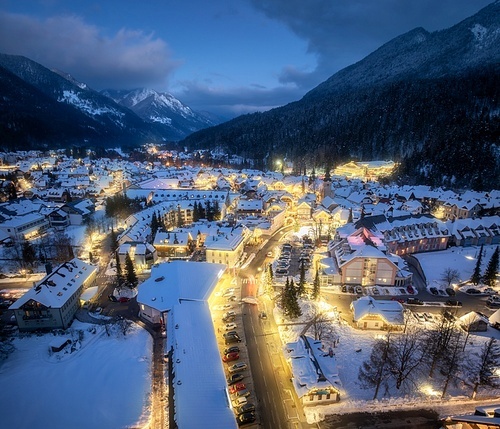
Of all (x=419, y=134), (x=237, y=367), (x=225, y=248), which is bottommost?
(x=237, y=367)

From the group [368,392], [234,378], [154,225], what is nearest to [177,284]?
[234,378]

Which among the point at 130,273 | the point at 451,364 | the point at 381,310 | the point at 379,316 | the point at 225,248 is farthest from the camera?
the point at 225,248

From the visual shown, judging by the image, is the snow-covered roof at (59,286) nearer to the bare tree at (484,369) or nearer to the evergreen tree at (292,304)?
the evergreen tree at (292,304)

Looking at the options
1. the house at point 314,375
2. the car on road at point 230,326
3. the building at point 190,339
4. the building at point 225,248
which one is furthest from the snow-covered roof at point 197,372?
the building at point 225,248

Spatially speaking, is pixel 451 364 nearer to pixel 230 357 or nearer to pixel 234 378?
pixel 234 378

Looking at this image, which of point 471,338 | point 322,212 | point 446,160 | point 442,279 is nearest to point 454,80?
point 446,160

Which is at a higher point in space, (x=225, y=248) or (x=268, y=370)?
(x=225, y=248)

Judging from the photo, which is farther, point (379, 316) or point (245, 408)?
point (379, 316)
